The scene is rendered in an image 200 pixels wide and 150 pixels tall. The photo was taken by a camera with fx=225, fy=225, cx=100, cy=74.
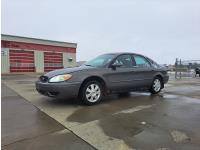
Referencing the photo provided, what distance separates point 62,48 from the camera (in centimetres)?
2892

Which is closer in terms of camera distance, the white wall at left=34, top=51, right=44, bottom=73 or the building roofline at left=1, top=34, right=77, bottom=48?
the building roofline at left=1, top=34, right=77, bottom=48

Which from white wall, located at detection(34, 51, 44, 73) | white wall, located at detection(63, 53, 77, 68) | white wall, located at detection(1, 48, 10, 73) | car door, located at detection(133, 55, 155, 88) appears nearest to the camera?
car door, located at detection(133, 55, 155, 88)

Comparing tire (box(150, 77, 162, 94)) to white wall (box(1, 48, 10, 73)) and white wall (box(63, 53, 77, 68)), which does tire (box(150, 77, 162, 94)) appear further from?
white wall (box(63, 53, 77, 68))

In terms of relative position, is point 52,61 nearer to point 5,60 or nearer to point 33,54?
point 33,54

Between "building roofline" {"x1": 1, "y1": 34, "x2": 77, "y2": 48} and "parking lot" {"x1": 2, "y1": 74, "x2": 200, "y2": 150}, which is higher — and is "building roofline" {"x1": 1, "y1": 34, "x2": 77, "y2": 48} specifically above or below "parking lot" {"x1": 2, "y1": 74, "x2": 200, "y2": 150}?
above

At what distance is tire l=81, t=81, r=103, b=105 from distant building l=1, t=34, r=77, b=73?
67.5ft

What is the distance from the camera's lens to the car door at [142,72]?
22.2 ft

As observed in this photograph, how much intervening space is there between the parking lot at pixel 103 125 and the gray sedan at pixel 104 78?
355mm

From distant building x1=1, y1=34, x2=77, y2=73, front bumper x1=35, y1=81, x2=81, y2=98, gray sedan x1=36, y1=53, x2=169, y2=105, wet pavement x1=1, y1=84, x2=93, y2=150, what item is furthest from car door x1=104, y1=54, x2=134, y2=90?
distant building x1=1, y1=34, x2=77, y2=73

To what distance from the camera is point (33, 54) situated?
26.6 m

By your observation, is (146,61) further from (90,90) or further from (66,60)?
(66,60)

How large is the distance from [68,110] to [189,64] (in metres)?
17.4

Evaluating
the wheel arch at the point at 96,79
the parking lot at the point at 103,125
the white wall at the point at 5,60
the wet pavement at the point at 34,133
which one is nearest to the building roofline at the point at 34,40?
the white wall at the point at 5,60

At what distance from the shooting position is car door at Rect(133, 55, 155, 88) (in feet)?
22.2
